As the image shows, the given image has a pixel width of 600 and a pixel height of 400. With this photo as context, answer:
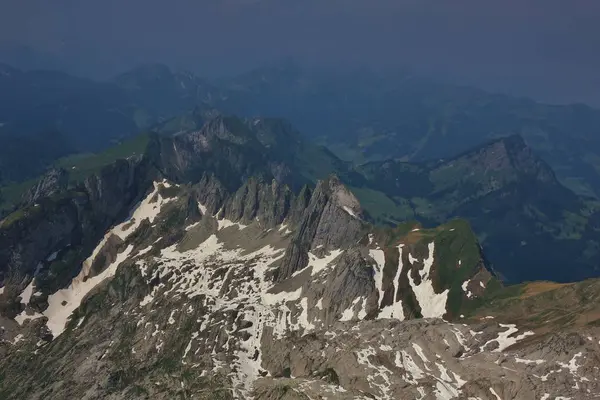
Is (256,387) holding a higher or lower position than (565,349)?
lower

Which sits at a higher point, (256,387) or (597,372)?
(597,372)

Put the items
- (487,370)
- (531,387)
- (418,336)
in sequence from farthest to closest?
1. (418,336)
2. (487,370)
3. (531,387)

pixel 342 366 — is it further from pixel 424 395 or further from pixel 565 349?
pixel 565 349

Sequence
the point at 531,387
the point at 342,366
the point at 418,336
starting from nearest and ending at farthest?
1. the point at 531,387
2. the point at 342,366
3. the point at 418,336

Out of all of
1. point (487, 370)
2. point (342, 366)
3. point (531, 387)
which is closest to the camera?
point (531, 387)

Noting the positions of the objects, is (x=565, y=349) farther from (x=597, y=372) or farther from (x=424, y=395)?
(x=424, y=395)

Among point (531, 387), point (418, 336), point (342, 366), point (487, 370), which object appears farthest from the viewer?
point (418, 336)

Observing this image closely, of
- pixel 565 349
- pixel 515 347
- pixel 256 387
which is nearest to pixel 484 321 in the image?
pixel 515 347

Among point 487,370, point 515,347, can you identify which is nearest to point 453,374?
point 487,370

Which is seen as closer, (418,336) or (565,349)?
(565,349)
